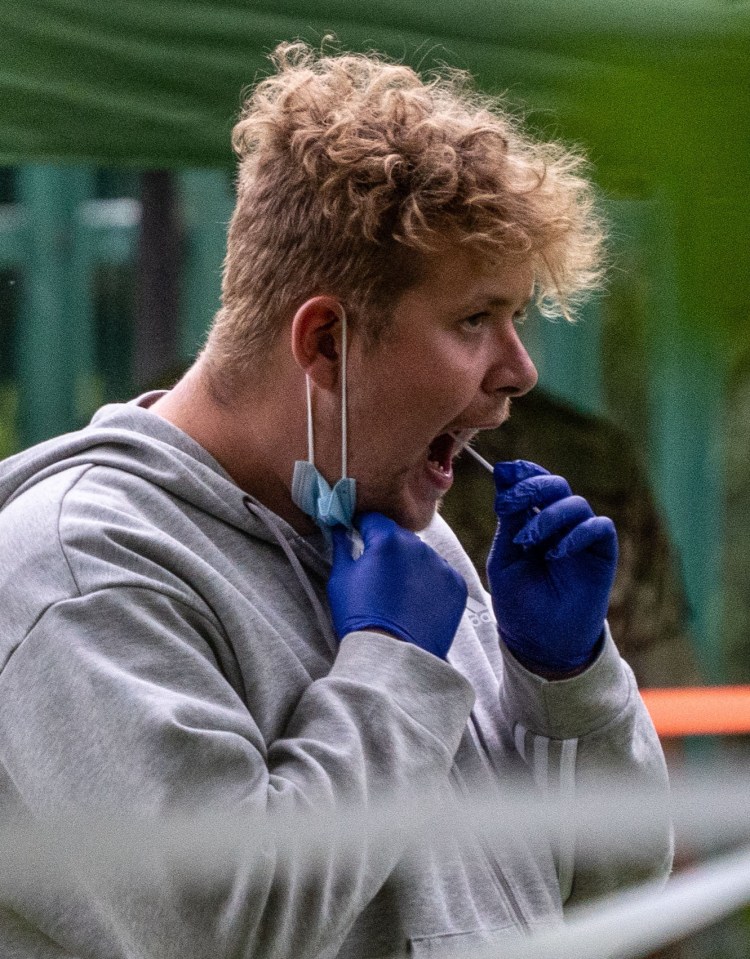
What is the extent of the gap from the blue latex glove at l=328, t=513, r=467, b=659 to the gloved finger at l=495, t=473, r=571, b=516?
124mm

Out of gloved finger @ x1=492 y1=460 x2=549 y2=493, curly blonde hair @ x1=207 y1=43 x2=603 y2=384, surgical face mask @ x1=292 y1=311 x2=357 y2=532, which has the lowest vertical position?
gloved finger @ x1=492 y1=460 x2=549 y2=493

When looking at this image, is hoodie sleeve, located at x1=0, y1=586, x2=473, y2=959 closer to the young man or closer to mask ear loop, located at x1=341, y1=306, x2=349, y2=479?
the young man

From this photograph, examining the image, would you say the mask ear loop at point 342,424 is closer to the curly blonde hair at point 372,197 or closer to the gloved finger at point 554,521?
A: the curly blonde hair at point 372,197

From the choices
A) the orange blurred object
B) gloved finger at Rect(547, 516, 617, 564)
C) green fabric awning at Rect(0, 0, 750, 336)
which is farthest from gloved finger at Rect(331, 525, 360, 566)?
green fabric awning at Rect(0, 0, 750, 336)

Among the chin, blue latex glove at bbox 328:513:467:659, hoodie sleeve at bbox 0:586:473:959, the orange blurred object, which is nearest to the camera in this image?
the orange blurred object

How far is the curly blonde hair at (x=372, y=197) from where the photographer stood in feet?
4.11

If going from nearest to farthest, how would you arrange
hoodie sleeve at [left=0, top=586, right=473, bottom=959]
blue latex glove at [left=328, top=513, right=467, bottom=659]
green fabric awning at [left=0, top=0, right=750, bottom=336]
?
green fabric awning at [left=0, top=0, right=750, bottom=336] → hoodie sleeve at [left=0, top=586, right=473, bottom=959] → blue latex glove at [left=328, top=513, right=467, bottom=659]

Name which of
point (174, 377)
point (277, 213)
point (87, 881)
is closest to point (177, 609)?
point (277, 213)

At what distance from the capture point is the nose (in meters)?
1.33

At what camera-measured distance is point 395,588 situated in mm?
1265

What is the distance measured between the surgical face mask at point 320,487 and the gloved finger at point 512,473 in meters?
0.20

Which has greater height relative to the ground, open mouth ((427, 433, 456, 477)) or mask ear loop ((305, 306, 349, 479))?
mask ear loop ((305, 306, 349, 479))

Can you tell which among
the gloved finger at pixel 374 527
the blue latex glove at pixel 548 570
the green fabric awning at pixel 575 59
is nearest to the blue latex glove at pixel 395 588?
the gloved finger at pixel 374 527

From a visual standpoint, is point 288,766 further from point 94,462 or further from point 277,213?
point 277,213
